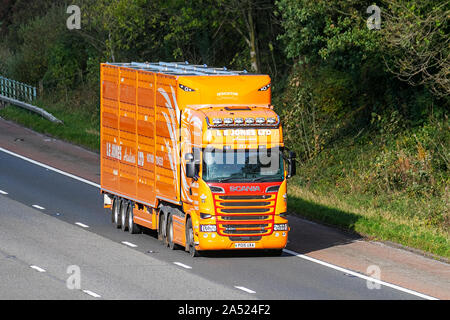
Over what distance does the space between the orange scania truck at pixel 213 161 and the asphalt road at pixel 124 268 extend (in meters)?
0.53

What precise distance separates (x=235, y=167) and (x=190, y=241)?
1.97m

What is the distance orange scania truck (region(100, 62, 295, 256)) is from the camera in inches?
887

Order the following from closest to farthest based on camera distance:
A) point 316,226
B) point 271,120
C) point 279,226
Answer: point 279,226
point 271,120
point 316,226

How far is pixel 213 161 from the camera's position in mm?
22672

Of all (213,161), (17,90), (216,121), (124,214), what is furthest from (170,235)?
(17,90)

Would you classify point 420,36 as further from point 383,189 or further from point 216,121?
point 216,121

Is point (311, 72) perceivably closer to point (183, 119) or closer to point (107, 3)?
point (107, 3)

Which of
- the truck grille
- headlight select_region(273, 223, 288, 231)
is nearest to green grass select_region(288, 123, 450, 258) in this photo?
headlight select_region(273, 223, 288, 231)

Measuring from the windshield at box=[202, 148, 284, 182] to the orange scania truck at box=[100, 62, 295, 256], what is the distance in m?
0.02

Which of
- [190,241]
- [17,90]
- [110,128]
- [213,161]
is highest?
[110,128]

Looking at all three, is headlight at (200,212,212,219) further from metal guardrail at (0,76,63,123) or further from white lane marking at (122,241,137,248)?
metal guardrail at (0,76,63,123)

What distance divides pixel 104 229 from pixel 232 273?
652cm

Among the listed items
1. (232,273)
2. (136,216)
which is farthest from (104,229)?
(232,273)

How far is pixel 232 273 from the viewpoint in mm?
21172
